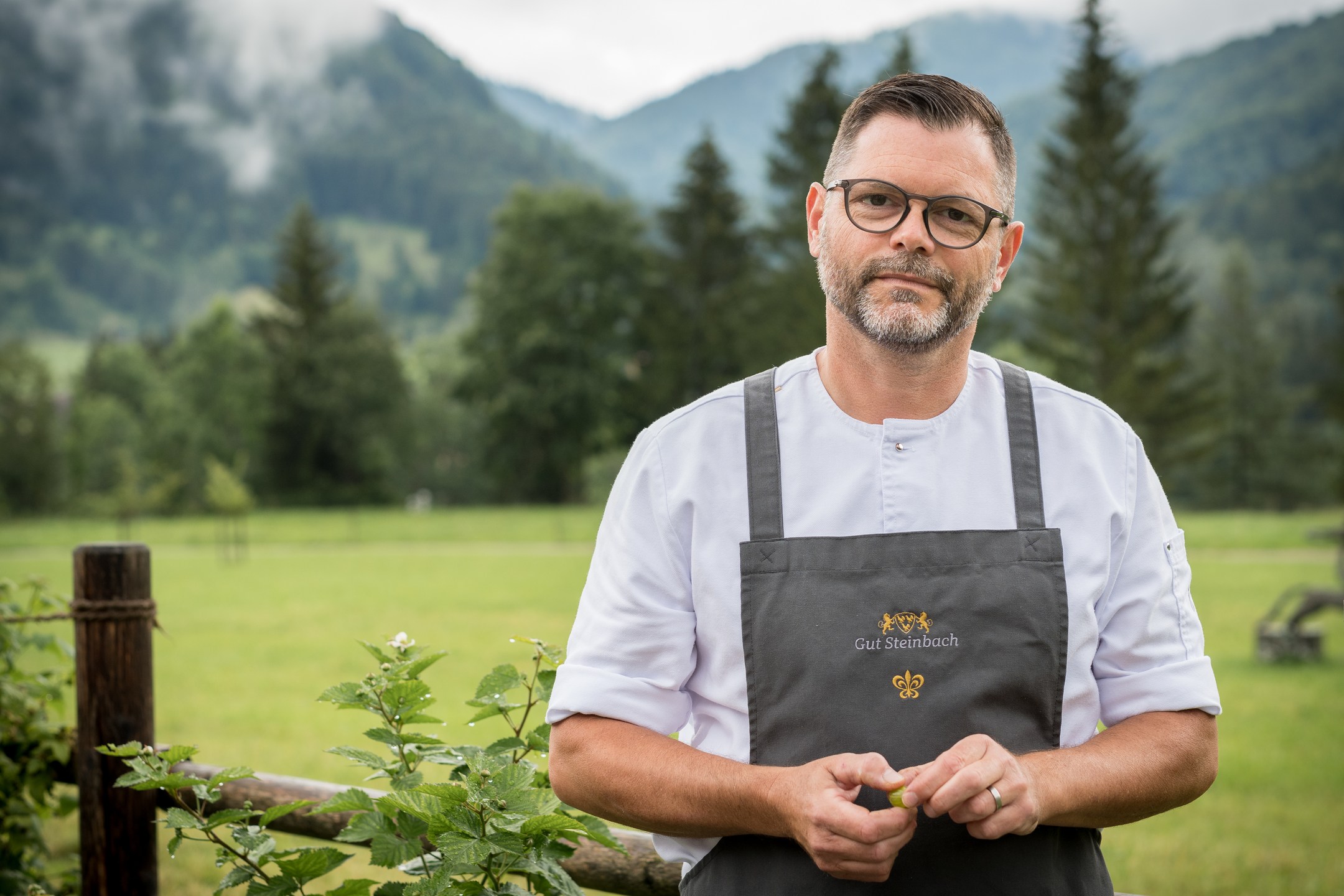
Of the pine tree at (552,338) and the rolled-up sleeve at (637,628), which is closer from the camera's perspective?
the rolled-up sleeve at (637,628)

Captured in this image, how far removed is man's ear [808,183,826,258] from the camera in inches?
81.7

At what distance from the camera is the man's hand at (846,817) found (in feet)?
5.08

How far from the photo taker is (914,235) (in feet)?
6.29

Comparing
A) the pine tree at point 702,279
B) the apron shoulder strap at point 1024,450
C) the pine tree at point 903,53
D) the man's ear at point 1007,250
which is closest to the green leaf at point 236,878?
the apron shoulder strap at point 1024,450

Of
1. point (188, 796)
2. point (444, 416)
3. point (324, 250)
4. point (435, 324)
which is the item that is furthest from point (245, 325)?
point (435, 324)

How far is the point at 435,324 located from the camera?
510 feet

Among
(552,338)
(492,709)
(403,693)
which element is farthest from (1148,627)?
(552,338)

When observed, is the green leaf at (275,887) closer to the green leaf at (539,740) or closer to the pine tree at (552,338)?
the green leaf at (539,740)

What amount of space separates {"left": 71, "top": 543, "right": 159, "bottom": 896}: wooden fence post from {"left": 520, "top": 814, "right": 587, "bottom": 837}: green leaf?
1462 mm

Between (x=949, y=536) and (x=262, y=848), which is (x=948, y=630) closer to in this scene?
(x=949, y=536)

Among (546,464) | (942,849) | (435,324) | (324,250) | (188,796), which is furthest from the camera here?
(435,324)

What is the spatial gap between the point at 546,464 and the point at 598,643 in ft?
172

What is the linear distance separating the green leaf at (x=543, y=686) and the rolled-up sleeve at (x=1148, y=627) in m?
0.99

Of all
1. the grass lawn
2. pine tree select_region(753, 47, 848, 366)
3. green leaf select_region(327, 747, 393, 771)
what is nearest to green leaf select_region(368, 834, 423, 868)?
green leaf select_region(327, 747, 393, 771)
